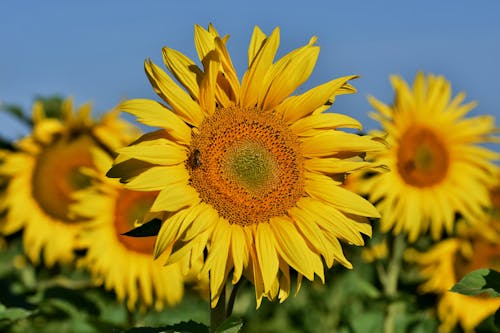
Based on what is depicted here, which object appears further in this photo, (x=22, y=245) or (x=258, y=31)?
(x=22, y=245)

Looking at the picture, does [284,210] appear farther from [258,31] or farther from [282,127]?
[258,31]

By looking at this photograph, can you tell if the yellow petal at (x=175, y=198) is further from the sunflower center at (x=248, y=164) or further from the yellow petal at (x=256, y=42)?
the yellow petal at (x=256, y=42)

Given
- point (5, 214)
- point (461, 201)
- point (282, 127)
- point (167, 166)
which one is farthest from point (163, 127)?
point (5, 214)

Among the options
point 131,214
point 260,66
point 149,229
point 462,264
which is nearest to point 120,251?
point 131,214

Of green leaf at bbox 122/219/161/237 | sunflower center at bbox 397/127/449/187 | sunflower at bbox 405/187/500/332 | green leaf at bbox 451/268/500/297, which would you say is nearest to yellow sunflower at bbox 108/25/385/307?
green leaf at bbox 122/219/161/237

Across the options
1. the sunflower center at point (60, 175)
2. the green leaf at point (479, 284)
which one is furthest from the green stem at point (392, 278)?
the sunflower center at point (60, 175)

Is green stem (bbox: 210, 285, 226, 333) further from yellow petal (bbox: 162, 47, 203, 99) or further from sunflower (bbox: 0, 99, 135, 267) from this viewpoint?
sunflower (bbox: 0, 99, 135, 267)
